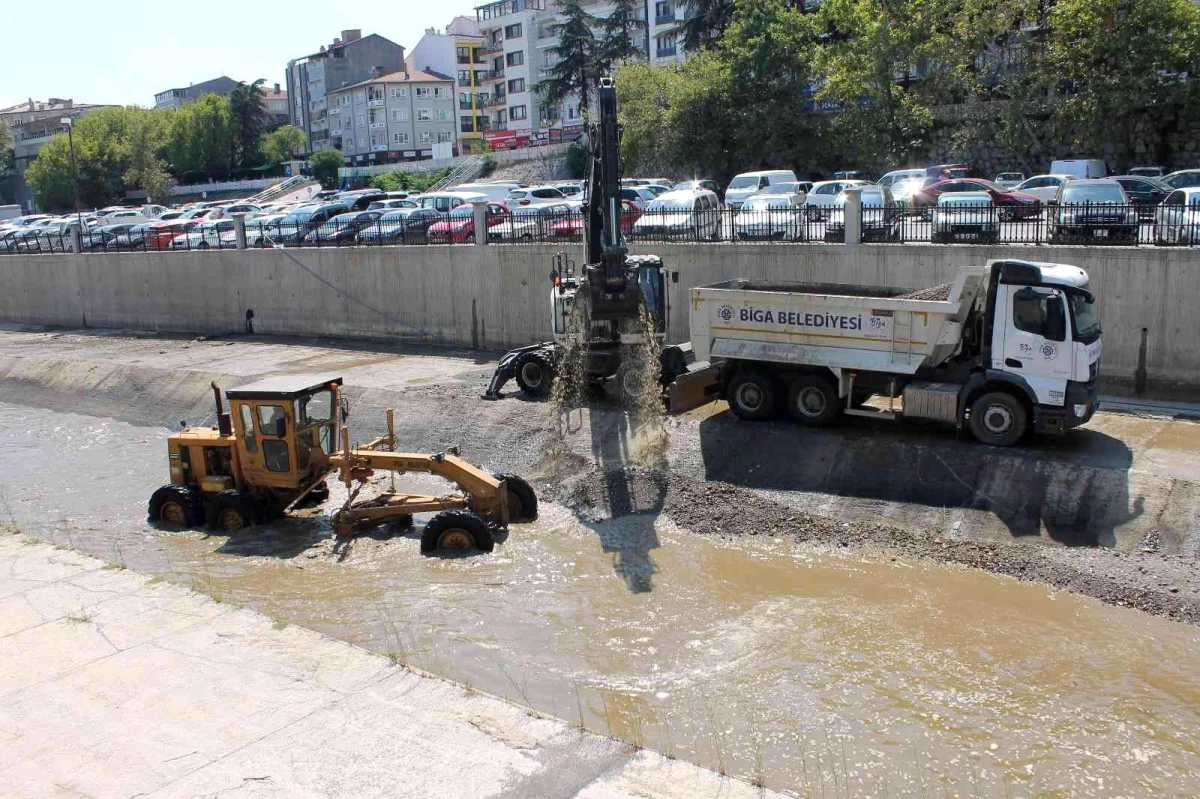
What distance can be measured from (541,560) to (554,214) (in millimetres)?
14151

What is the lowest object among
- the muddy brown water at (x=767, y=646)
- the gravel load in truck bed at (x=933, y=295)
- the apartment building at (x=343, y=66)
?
the muddy brown water at (x=767, y=646)

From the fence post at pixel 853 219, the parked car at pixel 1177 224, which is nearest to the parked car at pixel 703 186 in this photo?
the fence post at pixel 853 219

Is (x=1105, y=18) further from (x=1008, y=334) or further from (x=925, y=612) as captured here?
(x=925, y=612)

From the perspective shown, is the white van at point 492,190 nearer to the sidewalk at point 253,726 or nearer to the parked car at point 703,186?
the parked car at point 703,186

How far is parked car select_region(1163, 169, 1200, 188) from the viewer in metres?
28.4

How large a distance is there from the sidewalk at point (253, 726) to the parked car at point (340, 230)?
71.4 feet

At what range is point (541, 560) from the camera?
13.5 m

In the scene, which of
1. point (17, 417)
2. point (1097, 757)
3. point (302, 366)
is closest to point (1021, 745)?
point (1097, 757)

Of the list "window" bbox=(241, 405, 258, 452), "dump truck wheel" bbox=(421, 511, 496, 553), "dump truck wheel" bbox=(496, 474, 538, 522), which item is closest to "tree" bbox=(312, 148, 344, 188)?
"window" bbox=(241, 405, 258, 452)

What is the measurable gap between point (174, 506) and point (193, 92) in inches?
5280

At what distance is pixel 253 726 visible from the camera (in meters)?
8.55

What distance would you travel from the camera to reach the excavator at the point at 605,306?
16.4 meters

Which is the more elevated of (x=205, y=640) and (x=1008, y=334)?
(x=1008, y=334)

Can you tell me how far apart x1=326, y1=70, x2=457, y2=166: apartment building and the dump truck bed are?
7509cm
